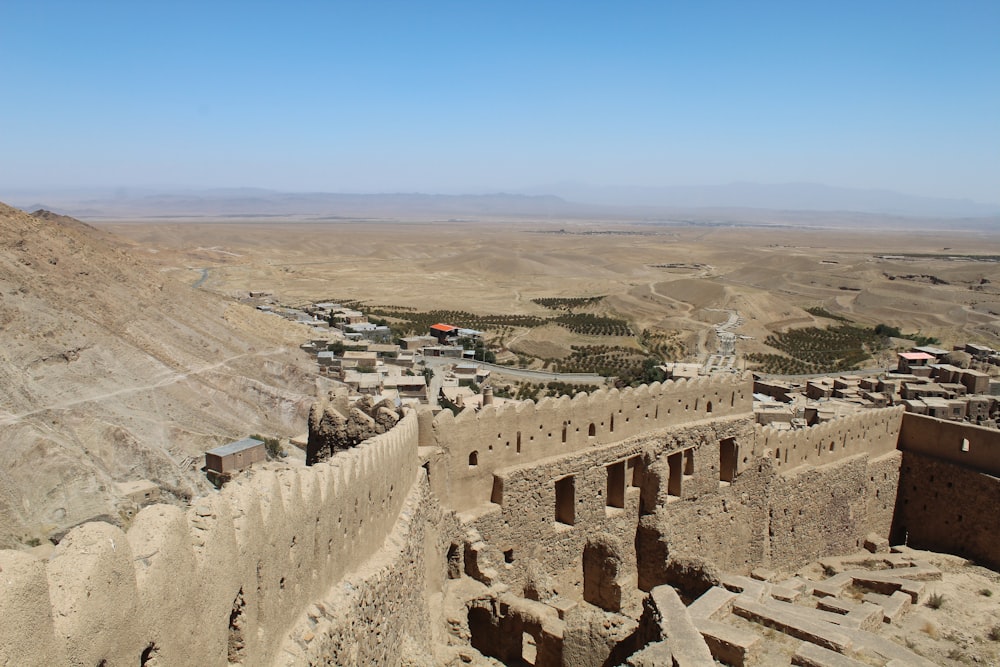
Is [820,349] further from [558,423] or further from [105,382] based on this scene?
[558,423]

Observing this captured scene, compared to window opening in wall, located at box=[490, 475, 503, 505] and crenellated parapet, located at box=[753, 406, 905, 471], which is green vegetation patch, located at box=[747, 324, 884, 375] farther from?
window opening in wall, located at box=[490, 475, 503, 505]

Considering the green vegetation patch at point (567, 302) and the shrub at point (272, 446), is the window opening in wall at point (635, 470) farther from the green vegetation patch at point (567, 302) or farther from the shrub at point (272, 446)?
the green vegetation patch at point (567, 302)

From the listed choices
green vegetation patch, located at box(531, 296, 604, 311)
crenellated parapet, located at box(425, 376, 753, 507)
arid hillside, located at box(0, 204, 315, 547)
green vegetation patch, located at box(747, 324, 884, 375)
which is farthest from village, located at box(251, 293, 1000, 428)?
green vegetation patch, located at box(531, 296, 604, 311)

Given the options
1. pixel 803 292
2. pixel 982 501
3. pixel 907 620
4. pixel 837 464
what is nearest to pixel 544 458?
pixel 907 620

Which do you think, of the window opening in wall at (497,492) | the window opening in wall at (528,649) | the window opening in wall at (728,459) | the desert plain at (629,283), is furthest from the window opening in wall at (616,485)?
the desert plain at (629,283)

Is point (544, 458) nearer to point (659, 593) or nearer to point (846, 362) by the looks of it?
point (659, 593)
